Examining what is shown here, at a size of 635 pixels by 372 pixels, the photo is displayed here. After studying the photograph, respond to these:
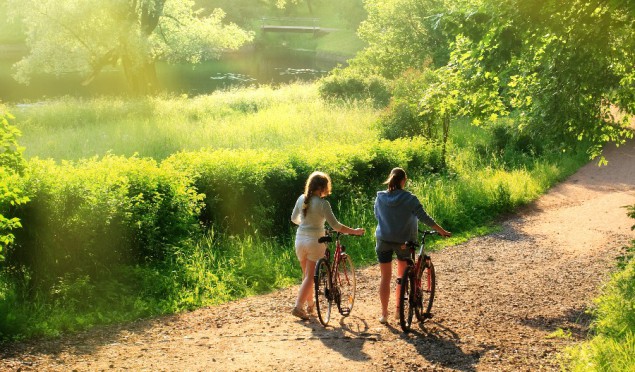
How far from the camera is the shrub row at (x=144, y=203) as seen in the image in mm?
9367

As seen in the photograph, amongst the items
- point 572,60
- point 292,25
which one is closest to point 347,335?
point 572,60

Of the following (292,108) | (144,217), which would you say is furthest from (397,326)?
(292,108)

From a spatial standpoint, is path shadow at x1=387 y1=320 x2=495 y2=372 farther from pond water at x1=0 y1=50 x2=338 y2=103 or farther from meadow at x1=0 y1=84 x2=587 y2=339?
pond water at x1=0 y1=50 x2=338 y2=103

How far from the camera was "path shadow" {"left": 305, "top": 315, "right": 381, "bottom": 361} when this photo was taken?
284 inches

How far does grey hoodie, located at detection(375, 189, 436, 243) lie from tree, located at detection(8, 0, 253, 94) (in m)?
30.0

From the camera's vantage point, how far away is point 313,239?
8047mm

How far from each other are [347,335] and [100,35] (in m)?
30.8

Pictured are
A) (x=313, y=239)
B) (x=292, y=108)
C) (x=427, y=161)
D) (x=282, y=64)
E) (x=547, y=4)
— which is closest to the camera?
(x=313, y=239)

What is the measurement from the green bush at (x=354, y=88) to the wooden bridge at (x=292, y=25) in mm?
52063

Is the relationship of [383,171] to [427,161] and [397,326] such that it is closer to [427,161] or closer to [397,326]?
[427,161]

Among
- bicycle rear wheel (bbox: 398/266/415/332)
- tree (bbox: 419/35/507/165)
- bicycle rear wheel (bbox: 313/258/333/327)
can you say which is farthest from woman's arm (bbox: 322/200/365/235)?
tree (bbox: 419/35/507/165)

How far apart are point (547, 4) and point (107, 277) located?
6.66 m

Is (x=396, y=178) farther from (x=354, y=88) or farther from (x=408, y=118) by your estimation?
(x=354, y=88)

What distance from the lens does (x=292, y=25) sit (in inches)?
3600
